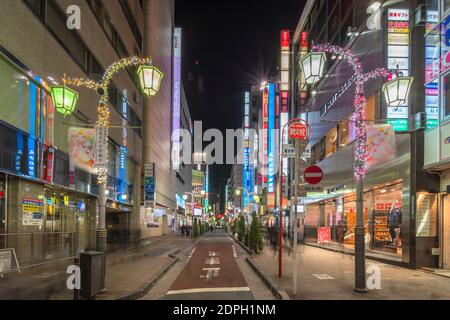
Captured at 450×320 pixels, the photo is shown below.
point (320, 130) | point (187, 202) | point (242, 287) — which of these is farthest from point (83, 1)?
point (187, 202)

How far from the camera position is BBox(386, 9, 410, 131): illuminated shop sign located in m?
17.7

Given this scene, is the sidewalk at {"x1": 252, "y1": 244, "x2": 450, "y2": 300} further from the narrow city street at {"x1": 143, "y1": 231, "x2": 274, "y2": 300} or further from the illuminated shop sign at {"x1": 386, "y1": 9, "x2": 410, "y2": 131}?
the illuminated shop sign at {"x1": 386, "y1": 9, "x2": 410, "y2": 131}

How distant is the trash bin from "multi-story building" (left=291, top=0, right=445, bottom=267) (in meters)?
6.85

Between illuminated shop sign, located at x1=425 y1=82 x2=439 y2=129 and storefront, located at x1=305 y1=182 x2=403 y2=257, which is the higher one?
illuminated shop sign, located at x1=425 y1=82 x2=439 y2=129

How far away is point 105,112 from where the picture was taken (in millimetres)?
12055

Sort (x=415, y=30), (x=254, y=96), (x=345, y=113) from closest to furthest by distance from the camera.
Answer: (x=415, y=30), (x=345, y=113), (x=254, y=96)

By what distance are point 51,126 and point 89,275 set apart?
9.68 meters

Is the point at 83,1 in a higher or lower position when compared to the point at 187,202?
higher

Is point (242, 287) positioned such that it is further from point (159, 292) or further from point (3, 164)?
point (3, 164)

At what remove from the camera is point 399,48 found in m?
18.2

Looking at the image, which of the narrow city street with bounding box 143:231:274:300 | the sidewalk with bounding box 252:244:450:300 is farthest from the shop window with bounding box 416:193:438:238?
the narrow city street with bounding box 143:231:274:300

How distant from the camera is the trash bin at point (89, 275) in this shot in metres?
10.2

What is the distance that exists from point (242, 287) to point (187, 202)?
9863 centimetres

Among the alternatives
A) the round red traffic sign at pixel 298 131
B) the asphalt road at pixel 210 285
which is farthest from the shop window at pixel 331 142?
the round red traffic sign at pixel 298 131
